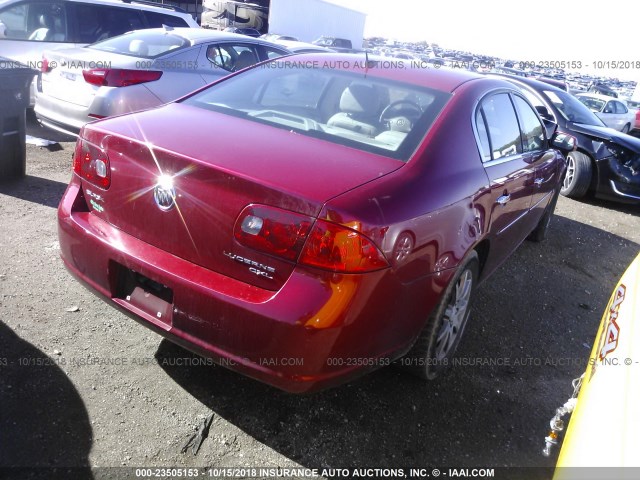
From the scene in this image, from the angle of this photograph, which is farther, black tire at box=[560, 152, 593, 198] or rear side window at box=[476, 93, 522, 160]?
black tire at box=[560, 152, 593, 198]

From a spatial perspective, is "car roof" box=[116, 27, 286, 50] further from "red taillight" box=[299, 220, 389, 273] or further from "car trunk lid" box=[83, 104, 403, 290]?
"red taillight" box=[299, 220, 389, 273]

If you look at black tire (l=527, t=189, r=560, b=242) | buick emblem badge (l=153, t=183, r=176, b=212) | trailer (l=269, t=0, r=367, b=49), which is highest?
trailer (l=269, t=0, r=367, b=49)

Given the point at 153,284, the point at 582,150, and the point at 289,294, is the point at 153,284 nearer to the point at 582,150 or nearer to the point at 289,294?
the point at 289,294

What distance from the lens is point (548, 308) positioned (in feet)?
13.1

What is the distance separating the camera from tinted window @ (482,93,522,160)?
3.05m

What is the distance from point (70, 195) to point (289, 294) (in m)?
1.34

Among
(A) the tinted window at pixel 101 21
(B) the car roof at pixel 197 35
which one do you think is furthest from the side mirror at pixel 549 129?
(A) the tinted window at pixel 101 21

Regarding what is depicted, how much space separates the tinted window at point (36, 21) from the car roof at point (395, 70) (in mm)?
5176

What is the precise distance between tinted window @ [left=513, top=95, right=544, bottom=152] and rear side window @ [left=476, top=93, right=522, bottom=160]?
143 millimetres

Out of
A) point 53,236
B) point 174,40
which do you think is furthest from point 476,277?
point 174,40

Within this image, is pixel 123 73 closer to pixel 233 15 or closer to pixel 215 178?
pixel 215 178

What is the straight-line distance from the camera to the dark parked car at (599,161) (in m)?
7.11

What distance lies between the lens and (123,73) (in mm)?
5324

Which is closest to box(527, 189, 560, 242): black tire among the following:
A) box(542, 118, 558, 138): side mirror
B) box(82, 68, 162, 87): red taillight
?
box(542, 118, 558, 138): side mirror
